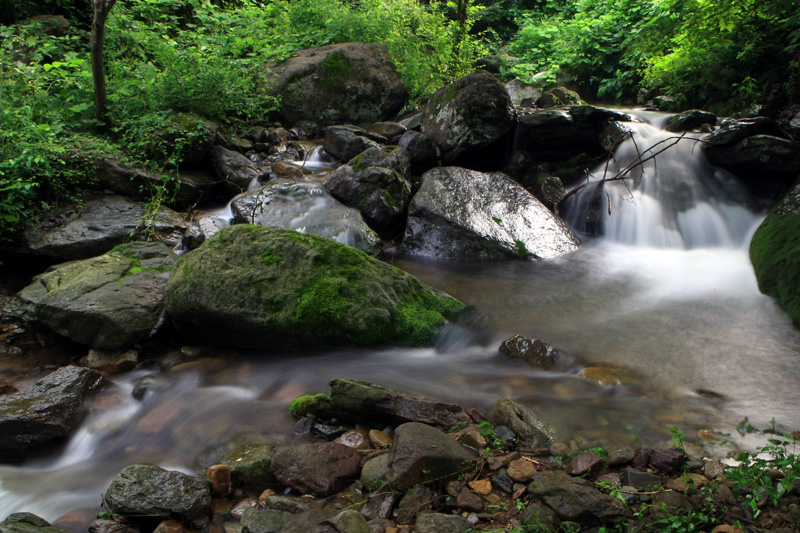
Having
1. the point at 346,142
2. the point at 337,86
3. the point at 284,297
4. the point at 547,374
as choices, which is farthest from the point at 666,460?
the point at 337,86

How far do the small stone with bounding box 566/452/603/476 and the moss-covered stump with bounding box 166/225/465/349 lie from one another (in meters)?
2.17

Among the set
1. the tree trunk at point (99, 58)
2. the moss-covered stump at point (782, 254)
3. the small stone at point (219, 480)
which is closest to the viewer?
the small stone at point (219, 480)

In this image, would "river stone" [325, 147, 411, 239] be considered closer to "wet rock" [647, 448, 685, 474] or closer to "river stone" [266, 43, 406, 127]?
"river stone" [266, 43, 406, 127]

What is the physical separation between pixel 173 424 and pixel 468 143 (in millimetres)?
7032

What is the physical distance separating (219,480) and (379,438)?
1.00 metres

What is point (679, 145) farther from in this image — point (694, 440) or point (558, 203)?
point (694, 440)

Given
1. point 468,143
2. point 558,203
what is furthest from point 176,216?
point 558,203

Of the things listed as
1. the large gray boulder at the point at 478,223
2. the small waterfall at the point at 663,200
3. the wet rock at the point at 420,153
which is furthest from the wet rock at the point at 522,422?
the wet rock at the point at 420,153

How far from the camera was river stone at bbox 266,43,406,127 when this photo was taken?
482 inches

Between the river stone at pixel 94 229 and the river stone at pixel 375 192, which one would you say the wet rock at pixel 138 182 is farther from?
the river stone at pixel 375 192

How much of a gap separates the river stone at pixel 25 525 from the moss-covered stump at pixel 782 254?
644 cm

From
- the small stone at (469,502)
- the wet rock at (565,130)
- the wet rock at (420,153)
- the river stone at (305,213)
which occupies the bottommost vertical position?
the small stone at (469,502)

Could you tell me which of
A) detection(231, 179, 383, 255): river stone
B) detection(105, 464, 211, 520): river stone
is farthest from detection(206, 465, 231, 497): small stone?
detection(231, 179, 383, 255): river stone

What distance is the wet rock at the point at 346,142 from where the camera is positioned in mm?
10188
